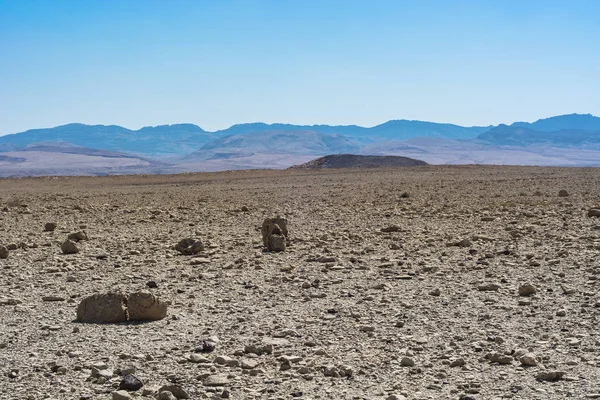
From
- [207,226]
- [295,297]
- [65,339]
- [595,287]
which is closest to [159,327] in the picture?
[65,339]

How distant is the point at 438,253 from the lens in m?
10.0

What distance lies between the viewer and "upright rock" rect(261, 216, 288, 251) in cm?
1066

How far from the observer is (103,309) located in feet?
22.5

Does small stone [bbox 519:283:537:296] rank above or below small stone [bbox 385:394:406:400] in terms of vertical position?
above

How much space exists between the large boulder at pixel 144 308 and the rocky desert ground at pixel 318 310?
4.3 inches

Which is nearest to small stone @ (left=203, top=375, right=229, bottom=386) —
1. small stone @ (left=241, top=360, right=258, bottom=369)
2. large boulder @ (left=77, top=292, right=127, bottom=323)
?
small stone @ (left=241, top=360, right=258, bottom=369)

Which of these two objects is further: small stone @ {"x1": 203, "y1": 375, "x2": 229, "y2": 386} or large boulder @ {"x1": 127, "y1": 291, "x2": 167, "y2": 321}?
large boulder @ {"x1": 127, "y1": 291, "x2": 167, "y2": 321}

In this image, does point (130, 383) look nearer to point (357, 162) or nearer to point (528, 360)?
point (528, 360)

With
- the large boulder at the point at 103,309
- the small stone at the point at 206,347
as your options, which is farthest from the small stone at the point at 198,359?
the large boulder at the point at 103,309

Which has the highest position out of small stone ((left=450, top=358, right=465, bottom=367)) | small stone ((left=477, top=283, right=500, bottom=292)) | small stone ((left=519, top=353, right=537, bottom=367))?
small stone ((left=477, top=283, right=500, bottom=292))

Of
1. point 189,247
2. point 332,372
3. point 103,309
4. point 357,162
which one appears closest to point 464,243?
point 189,247

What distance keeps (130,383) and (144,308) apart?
1945mm

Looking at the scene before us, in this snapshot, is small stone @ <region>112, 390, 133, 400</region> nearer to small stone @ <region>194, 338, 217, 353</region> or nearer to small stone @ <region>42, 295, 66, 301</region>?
small stone @ <region>194, 338, 217, 353</region>

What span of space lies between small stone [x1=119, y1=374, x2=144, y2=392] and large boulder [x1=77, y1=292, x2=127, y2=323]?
1860mm
